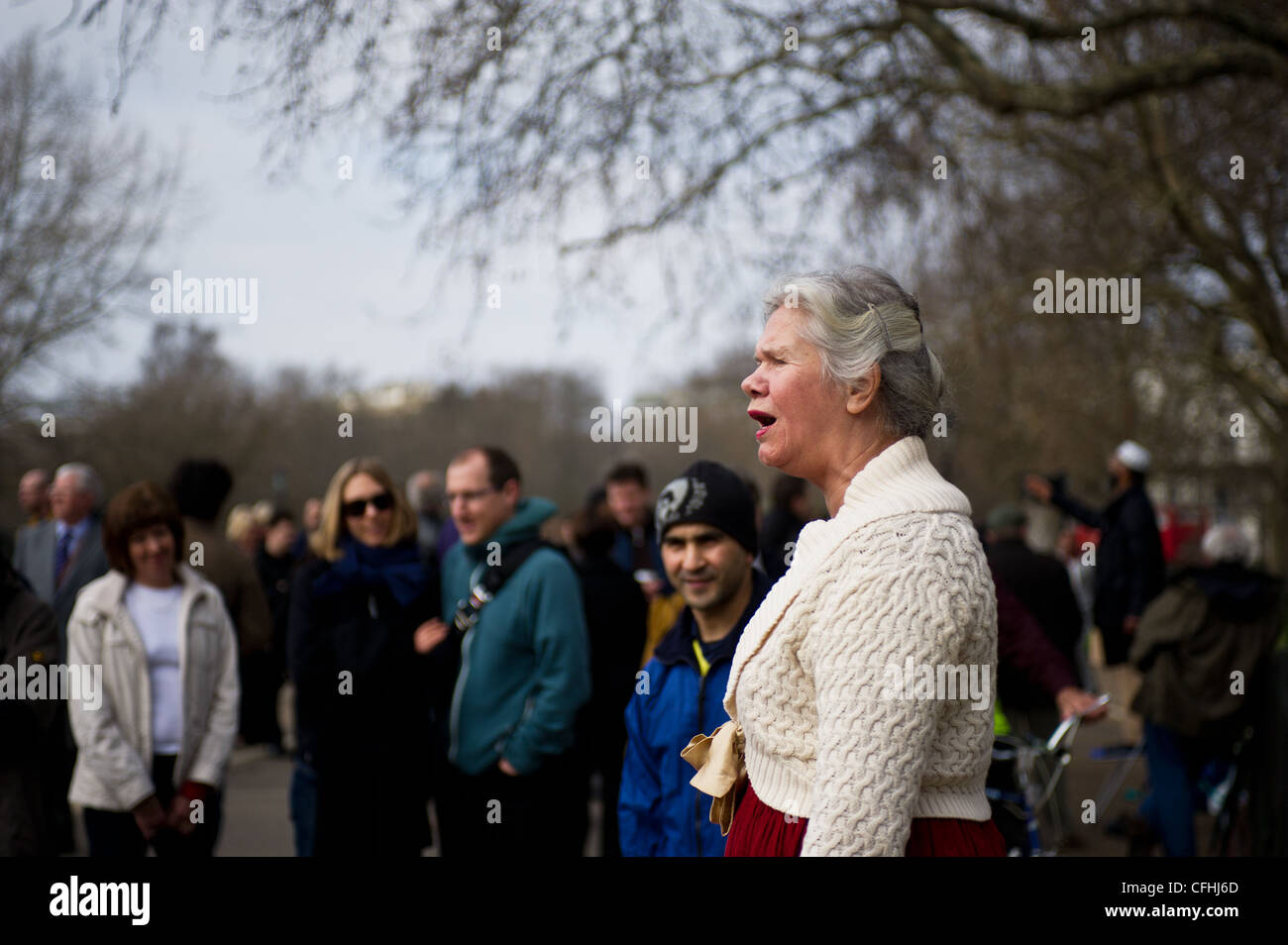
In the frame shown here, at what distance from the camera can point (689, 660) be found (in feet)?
11.6

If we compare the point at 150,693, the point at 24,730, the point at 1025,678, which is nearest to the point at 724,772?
the point at 150,693

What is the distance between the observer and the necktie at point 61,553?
697 cm

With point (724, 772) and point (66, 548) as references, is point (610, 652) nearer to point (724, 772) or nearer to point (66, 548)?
point (66, 548)

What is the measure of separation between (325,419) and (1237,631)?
3744 cm

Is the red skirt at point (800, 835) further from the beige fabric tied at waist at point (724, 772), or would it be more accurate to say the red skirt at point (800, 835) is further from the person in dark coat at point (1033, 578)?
the person in dark coat at point (1033, 578)

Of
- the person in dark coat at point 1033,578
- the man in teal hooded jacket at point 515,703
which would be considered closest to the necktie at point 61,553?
the man in teal hooded jacket at point 515,703

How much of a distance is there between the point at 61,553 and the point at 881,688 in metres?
6.29

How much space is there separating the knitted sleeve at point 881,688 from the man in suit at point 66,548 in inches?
178

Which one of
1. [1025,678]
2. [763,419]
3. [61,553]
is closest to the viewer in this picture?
[763,419]

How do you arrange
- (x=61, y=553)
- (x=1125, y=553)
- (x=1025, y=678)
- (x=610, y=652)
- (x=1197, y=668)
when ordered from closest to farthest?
1. (x=610, y=652)
2. (x=1025, y=678)
3. (x=1197, y=668)
4. (x=61, y=553)
5. (x=1125, y=553)

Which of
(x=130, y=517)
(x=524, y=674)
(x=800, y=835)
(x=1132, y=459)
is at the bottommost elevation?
(x=524, y=674)

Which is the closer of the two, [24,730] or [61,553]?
[24,730]
